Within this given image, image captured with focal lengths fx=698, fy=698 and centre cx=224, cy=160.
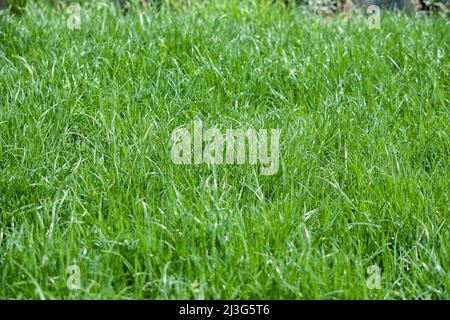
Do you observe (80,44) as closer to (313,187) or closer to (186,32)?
(186,32)

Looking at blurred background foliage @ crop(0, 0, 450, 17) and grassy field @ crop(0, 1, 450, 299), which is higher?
blurred background foliage @ crop(0, 0, 450, 17)

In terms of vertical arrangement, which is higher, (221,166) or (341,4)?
Result: (341,4)

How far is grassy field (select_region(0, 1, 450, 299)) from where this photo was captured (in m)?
2.62

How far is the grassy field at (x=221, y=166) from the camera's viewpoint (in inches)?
103

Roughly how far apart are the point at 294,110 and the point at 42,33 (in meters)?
2.05

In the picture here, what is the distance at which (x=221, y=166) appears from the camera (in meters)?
3.30

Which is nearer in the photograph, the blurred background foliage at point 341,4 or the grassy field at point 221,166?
the grassy field at point 221,166

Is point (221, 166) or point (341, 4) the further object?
point (341, 4)

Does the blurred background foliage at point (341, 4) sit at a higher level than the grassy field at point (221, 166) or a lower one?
higher

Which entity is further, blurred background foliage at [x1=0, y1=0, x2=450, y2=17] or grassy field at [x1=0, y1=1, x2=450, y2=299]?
blurred background foliage at [x1=0, y1=0, x2=450, y2=17]

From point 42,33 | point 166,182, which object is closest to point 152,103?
point 166,182
